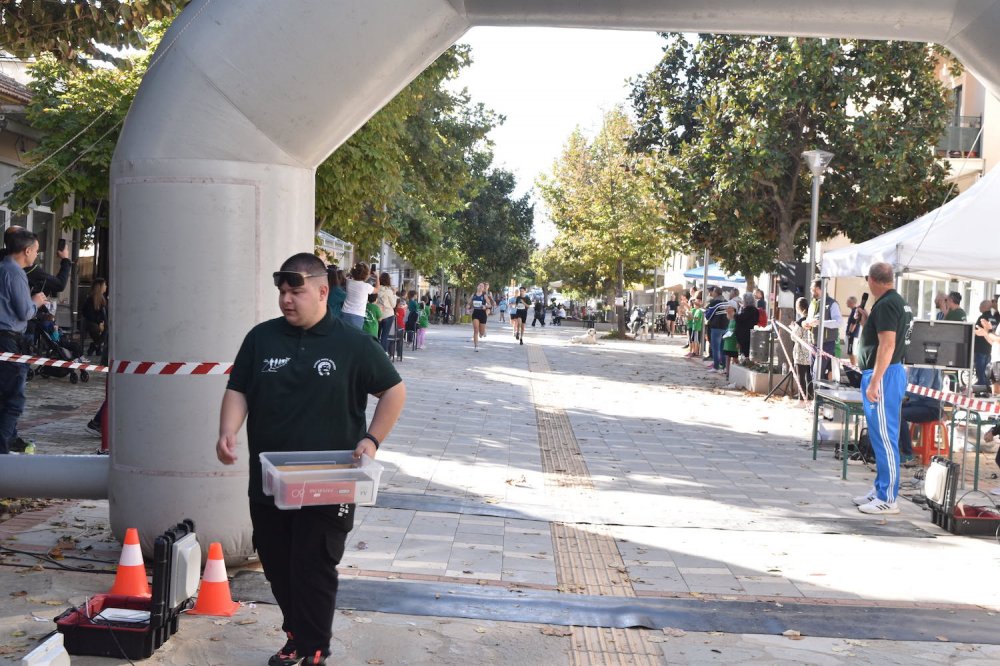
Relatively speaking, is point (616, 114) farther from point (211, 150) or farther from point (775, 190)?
point (211, 150)

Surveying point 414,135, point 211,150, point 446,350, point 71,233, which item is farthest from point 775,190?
point 211,150

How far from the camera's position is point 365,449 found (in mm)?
4277

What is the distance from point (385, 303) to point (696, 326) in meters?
12.0

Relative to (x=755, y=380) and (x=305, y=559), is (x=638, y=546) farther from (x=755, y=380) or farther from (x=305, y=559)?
(x=755, y=380)

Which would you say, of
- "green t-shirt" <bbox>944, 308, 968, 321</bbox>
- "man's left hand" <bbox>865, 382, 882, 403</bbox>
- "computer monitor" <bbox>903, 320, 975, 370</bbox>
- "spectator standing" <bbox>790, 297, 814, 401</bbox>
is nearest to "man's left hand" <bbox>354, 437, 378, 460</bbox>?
"man's left hand" <bbox>865, 382, 882, 403</bbox>

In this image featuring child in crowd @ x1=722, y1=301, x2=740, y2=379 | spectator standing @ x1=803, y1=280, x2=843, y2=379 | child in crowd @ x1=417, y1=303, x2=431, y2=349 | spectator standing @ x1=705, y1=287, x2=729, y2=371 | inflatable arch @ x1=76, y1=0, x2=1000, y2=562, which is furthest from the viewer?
child in crowd @ x1=417, y1=303, x2=431, y2=349

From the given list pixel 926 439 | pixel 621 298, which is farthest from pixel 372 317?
pixel 621 298

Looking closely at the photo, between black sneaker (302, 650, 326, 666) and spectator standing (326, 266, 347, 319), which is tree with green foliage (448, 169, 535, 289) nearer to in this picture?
spectator standing (326, 266, 347, 319)

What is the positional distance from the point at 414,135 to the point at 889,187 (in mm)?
10367

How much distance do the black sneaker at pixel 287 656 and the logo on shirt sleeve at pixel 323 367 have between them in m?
1.14

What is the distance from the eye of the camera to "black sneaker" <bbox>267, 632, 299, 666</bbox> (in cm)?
455

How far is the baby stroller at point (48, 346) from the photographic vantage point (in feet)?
46.4

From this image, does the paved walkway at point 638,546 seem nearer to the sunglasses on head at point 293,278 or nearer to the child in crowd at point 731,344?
the sunglasses on head at point 293,278

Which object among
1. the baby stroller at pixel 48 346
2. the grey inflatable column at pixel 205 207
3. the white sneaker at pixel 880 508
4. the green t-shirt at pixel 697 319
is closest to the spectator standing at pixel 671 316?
the green t-shirt at pixel 697 319
